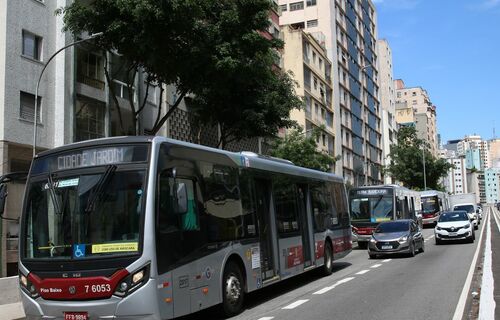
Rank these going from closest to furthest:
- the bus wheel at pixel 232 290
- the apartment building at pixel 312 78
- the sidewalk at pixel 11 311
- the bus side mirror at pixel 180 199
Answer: the bus side mirror at pixel 180 199
the bus wheel at pixel 232 290
the sidewalk at pixel 11 311
the apartment building at pixel 312 78

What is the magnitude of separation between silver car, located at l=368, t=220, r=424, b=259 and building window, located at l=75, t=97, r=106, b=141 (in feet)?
43.8

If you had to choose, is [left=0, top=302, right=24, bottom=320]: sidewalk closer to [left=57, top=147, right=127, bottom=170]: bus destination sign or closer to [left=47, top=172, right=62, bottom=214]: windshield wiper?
[left=47, top=172, right=62, bottom=214]: windshield wiper

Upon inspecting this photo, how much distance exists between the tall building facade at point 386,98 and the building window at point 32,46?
79.4 meters

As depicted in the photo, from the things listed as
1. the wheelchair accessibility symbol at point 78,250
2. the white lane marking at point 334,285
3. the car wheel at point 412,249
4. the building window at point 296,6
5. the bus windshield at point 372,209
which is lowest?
the white lane marking at point 334,285

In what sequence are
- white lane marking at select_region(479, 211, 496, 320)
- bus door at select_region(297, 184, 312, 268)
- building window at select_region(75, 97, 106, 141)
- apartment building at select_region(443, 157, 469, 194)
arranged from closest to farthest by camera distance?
white lane marking at select_region(479, 211, 496, 320) → bus door at select_region(297, 184, 312, 268) → building window at select_region(75, 97, 106, 141) → apartment building at select_region(443, 157, 469, 194)

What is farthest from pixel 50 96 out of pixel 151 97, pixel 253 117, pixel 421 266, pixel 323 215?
pixel 421 266

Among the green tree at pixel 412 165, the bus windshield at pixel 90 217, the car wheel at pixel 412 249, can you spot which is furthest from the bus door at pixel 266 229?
the green tree at pixel 412 165

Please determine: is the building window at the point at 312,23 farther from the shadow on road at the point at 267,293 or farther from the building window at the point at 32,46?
the shadow on road at the point at 267,293

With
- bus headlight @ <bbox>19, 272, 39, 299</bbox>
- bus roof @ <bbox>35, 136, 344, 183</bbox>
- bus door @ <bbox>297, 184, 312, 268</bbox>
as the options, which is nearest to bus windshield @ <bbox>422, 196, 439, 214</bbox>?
bus roof @ <bbox>35, 136, 344, 183</bbox>

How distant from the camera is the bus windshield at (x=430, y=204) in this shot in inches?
1897

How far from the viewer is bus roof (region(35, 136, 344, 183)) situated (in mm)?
8734

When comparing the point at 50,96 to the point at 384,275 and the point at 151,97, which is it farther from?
the point at 384,275

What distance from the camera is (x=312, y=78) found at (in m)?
59.6

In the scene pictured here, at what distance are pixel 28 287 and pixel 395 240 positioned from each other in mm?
15152
